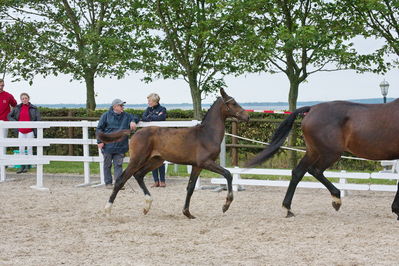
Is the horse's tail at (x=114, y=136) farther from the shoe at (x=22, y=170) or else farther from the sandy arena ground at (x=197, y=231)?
the shoe at (x=22, y=170)

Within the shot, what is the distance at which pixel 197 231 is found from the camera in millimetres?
6945

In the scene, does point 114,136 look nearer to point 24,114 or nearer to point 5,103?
point 24,114

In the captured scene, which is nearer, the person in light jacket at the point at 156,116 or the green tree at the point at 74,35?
the person in light jacket at the point at 156,116

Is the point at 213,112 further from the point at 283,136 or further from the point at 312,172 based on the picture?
the point at 312,172

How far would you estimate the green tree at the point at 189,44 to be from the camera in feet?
63.7

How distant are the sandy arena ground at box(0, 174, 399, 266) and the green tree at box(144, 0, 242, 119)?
9814 mm

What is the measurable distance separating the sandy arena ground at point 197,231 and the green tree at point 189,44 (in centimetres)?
981

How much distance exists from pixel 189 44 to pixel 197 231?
14850mm

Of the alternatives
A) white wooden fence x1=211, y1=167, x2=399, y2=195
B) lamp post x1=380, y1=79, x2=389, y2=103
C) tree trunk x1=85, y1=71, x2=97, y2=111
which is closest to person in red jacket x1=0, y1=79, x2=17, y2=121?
white wooden fence x1=211, y1=167, x2=399, y2=195

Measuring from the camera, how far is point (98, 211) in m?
Answer: 8.52

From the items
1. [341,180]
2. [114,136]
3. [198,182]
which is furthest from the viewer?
[198,182]

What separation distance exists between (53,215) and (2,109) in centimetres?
637

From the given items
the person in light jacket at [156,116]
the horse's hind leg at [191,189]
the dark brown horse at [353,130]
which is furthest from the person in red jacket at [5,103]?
the dark brown horse at [353,130]

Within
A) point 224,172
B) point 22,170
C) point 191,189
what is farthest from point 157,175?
point 22,170
